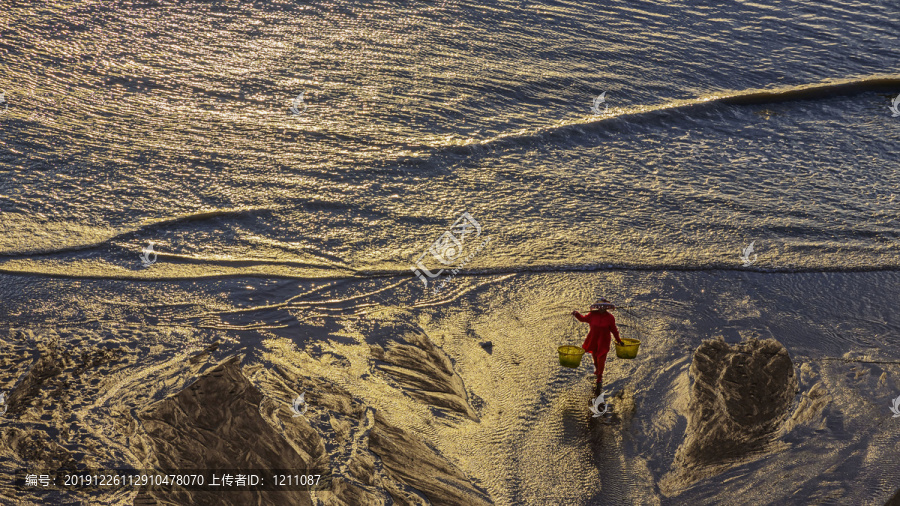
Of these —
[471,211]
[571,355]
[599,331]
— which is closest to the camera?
[571,355]

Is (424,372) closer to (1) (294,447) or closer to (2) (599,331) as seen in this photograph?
(1) (294,447)

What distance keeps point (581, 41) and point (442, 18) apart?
294 cm

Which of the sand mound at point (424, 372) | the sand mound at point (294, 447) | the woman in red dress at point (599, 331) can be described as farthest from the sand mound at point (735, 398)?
the sand mound at point (294, 447)

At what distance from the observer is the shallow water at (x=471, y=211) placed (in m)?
6.60

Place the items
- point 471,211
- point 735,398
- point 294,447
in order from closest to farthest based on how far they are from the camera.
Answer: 1. point 294,447
2. point 735,398
3. point 471,211

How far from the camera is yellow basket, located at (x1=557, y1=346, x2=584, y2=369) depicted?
649 centimetres

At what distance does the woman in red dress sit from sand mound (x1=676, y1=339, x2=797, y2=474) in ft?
3.57

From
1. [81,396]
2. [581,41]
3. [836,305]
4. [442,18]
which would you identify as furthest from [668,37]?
[81,396]

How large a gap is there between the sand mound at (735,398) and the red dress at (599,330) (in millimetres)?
1148

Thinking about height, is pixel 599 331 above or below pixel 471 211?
below

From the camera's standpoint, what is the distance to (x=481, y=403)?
264 inches

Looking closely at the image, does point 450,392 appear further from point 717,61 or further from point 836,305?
point 717,61

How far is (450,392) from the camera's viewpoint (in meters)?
6.80

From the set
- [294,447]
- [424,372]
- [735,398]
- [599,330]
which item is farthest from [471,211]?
[294,447]
